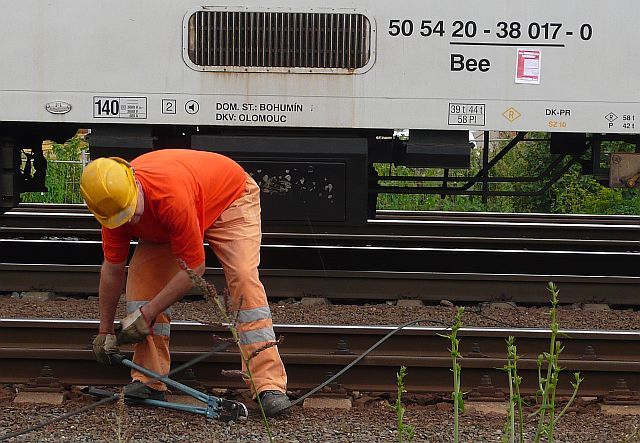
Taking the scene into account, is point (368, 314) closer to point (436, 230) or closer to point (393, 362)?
point (393, 362)

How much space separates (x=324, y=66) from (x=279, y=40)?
38 cm

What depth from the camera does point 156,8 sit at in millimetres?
6684

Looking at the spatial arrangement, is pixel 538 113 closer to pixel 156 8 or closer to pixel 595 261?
pixel 595 261

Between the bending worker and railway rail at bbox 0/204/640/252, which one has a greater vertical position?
the bending worker

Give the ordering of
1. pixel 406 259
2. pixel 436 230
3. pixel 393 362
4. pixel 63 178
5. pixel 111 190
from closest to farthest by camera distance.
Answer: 1. pixel 111 190
2. pixel 393 362
3. pixel 406 259
4. pixel 436 230
5. pixel 63 178

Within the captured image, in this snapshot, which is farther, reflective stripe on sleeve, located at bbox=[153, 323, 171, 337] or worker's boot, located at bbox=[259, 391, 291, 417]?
reflective stripe on sleeve, located at bbox=[153, 323, 171, 337]

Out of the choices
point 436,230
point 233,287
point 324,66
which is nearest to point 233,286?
point 233,287

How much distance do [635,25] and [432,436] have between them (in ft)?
12.5

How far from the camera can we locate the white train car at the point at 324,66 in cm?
667

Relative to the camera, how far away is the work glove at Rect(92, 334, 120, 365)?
467 centimetres

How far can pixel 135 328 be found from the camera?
4.48 m

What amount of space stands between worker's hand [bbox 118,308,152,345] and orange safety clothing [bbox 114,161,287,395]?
0.28 m

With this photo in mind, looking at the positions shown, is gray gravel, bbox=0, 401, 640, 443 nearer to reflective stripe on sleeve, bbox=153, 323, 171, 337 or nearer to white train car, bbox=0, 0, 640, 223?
reflective stripe on sleeve, bbox=153, 323, 171, 337

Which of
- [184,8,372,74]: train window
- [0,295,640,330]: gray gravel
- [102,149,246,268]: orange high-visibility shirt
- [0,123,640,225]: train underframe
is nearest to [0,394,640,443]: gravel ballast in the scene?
[102,149,246,268]: orange high-visibility shirt
